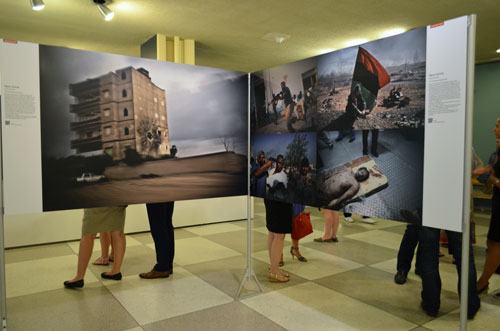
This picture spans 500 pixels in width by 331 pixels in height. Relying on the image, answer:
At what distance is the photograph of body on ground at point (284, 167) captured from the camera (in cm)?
283

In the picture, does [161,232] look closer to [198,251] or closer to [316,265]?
[198,251]

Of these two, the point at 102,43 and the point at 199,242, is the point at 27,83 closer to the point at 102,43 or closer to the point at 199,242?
the point at 199,242

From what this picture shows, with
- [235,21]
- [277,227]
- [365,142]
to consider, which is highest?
[235,21]

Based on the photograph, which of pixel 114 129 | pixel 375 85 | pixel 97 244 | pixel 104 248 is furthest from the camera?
pixel 97 244

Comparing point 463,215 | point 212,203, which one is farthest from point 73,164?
point 212,203

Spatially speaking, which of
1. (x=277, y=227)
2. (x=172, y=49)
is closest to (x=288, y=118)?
(x=277, y=227)

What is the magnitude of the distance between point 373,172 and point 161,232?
2.25 metres

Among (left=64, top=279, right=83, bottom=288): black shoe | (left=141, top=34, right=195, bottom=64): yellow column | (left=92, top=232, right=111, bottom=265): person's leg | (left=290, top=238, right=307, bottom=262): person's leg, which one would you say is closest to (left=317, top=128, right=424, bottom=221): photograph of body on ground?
(left=290, top=238, right=307, bottom=262): person's leg

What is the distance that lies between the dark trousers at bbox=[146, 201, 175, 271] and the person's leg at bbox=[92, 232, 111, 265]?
2.17 feet

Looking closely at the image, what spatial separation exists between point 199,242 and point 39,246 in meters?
2.14

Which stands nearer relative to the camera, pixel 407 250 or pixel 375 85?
pixel 375 85

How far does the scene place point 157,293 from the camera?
328 cm

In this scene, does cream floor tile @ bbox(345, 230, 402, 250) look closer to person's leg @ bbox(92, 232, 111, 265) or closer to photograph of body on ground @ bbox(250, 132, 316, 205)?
photograph of body on ground @ bbox(250, 132, 316, 205)

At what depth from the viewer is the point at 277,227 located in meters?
3.52
